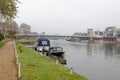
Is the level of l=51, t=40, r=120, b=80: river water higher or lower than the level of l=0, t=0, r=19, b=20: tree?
lower

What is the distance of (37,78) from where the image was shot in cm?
1798

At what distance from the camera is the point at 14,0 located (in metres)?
44.9

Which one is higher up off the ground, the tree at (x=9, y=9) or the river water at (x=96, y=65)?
the tree at (x=9, y=9)

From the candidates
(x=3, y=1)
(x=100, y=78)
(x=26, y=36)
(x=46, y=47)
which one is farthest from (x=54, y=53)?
(x=26, y=36)

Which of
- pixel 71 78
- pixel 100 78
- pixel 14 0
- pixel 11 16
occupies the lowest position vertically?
pixel 100 78

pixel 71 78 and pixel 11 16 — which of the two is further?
pixel 11 16

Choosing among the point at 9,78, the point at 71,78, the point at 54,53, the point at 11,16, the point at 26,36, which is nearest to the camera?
the point at 9,78

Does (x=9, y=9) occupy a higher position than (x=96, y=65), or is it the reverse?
(x=9, y=9)

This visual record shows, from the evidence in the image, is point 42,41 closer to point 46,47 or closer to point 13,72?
point 46,47

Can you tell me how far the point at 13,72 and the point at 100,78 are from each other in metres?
13.9

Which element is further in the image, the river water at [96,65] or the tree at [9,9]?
the tree at [9,9]

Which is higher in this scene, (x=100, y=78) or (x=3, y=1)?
(x=3, y=1)

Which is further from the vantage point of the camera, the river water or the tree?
the tree

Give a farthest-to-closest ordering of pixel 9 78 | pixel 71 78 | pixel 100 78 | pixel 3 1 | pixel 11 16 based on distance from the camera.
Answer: pixel 11 16, pixel 3 1, pixel 100 78, pixel 71 78, pixel 9 78
